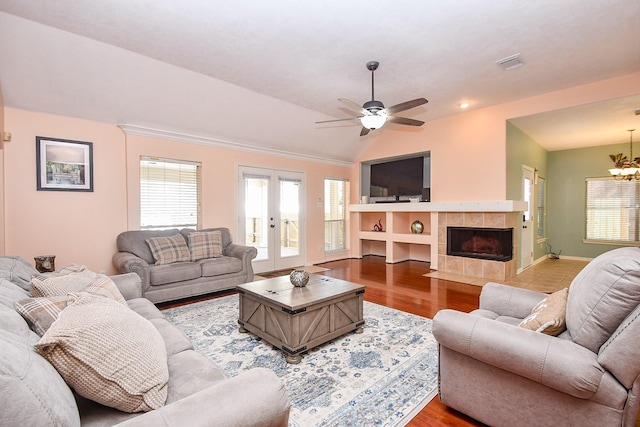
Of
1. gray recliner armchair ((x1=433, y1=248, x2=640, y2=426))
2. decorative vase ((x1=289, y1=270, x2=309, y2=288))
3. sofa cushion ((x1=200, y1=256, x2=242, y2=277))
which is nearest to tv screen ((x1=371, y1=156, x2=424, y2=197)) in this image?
sofa cushion ((x1=200, y1=256, x2=242, y2=277))

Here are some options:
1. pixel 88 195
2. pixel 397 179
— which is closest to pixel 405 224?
pixel 397 179

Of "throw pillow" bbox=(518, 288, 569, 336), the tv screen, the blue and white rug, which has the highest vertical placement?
the tv screen

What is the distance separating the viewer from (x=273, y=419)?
104 centimetres

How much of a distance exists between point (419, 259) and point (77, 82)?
704cm

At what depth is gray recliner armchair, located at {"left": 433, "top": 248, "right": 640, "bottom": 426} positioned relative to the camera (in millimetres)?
1283

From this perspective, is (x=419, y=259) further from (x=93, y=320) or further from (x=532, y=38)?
(x=93, y=320)

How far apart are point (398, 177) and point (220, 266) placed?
4.44 meters

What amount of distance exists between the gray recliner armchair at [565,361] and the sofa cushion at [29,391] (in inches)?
66.9

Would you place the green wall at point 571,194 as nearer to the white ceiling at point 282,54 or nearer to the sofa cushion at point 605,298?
the white ceiling at point 282,54

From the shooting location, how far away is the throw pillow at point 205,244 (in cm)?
442

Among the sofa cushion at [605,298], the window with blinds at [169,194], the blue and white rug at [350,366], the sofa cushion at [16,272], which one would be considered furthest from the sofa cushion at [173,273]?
the sofa cushion at [605,298]

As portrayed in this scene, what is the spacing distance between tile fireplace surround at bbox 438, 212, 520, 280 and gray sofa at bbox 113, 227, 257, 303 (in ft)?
12.0

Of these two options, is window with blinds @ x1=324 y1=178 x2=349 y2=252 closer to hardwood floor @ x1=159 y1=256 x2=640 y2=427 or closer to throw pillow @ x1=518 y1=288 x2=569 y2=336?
hardwood floor @ x1=159 y1=256 x2=640 y2=427

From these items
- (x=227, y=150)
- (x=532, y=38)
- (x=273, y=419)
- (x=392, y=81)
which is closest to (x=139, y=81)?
(x=227, y=150)
